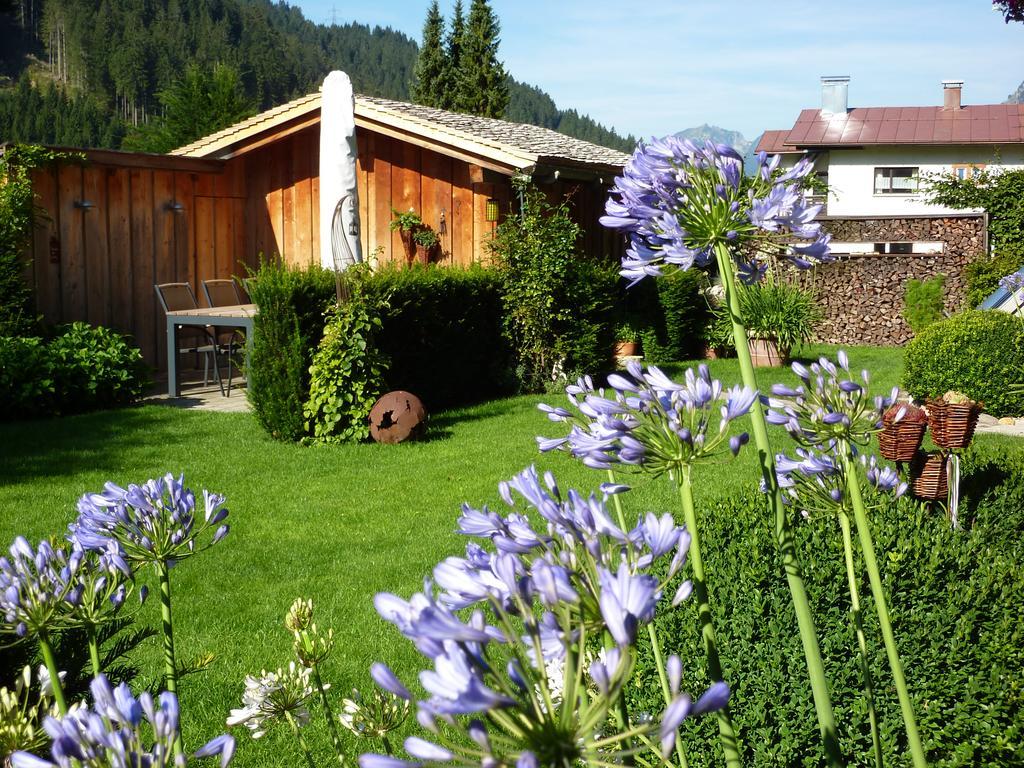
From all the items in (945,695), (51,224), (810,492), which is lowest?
(945,695)

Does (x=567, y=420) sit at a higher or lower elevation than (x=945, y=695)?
higher

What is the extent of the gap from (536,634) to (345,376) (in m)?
8.95

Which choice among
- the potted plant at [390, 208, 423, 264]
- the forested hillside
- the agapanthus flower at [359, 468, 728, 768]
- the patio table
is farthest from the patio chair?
the forested hillside

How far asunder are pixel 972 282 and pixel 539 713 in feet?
63.5

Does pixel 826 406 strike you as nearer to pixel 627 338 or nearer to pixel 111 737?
pixel 111 737

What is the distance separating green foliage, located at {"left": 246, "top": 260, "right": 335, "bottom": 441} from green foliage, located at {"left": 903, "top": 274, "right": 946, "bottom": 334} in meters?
12.4

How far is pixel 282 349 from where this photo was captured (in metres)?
9.64

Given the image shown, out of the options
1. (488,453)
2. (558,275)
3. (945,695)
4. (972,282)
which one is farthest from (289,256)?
(945,695)

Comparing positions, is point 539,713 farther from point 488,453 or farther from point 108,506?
point 488,453

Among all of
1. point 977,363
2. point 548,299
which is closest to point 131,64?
point 548,299

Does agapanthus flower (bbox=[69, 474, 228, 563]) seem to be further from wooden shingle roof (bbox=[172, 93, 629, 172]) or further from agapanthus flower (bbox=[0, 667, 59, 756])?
wooden shingle roof (bbox=[172, 93, 629, 172])

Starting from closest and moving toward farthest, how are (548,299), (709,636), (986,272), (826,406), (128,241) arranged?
(709,636)
(826,406)
(548,299)
(128,241)
(986,272)

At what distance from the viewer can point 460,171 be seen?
14.3 meters

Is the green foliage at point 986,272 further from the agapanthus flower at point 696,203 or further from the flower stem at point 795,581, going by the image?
the flower stem at point 795,581
